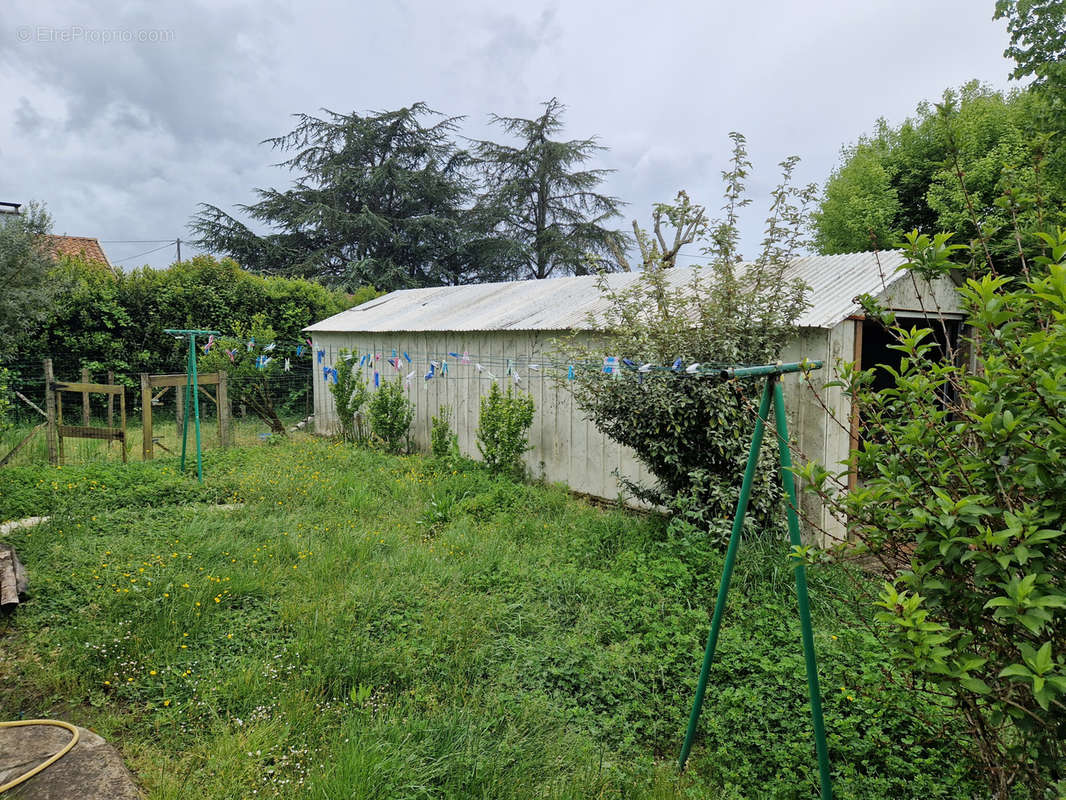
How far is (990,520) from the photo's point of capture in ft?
5.35

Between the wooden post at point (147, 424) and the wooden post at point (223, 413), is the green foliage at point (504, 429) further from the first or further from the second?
the wooden post at point (147, 424)

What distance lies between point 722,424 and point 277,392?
1119 cm

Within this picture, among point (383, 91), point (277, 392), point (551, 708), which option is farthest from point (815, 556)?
point (383, 91)

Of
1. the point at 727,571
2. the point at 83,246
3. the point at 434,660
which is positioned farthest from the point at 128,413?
the point at 727,571

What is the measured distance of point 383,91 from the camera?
21281 millimetres

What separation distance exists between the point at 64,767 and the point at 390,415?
24.3 feet

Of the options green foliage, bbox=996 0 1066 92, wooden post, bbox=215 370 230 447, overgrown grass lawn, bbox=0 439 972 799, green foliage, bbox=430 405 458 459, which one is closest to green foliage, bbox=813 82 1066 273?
green foliage, bbox=996 0 1066 92

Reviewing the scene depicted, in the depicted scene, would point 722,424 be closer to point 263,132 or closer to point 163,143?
Result: point 163,143

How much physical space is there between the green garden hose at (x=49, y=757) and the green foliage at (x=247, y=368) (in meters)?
8.16

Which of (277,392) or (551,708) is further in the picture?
(277,392)

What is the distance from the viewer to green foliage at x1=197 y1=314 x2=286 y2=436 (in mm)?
10812

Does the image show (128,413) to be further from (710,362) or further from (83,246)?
(710,362)

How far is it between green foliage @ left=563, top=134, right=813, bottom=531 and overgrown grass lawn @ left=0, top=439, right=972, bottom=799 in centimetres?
51

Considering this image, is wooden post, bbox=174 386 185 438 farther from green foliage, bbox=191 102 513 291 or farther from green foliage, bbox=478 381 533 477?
green foliage, bbox=191 102 513 291
